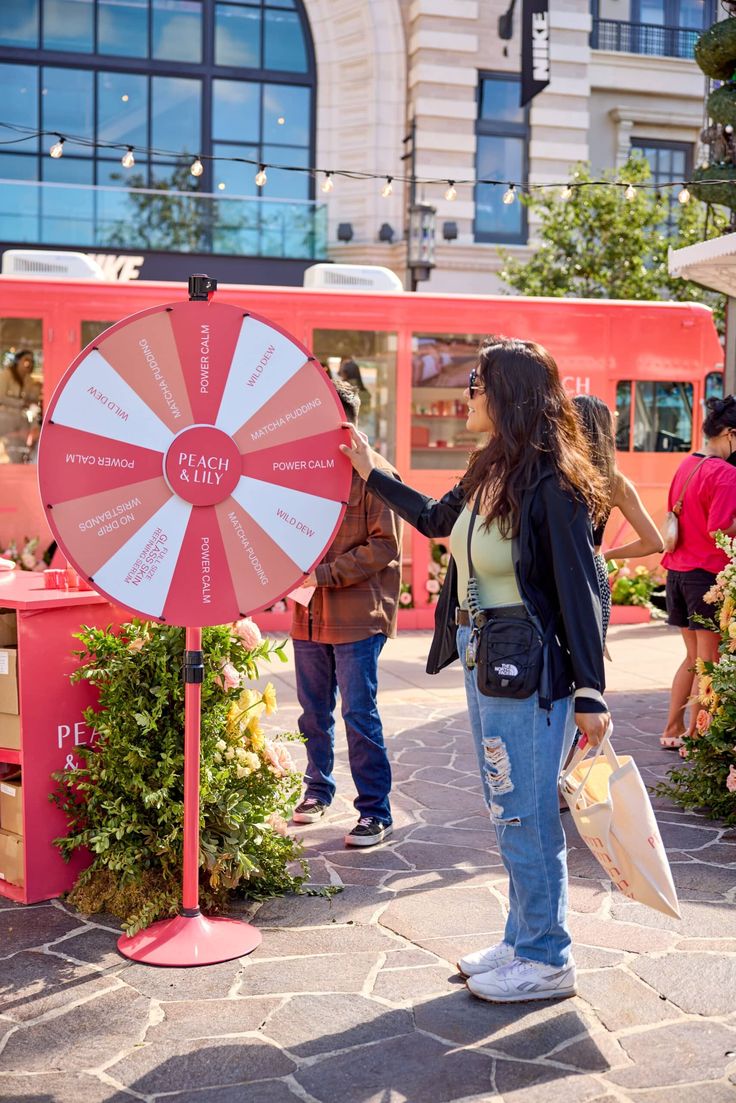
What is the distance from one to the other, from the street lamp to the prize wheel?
13257mm

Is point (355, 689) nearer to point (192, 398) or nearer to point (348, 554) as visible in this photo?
point (348, 554)

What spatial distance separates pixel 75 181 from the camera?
2147 cm

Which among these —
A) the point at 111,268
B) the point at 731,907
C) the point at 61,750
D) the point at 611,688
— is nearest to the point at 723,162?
the point at 611,688

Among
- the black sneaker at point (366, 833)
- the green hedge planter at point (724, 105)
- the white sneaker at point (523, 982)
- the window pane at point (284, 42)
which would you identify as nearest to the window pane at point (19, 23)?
the window pane at point (284, 42)

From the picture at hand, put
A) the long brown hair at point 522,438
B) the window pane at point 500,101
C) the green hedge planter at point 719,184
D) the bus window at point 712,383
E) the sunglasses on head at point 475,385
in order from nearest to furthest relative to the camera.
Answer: the long brown hair at point 522,438 → the sunglasses on head at point 475,385 → the green hedge planter at point 719,184 → the bus window at point 712,383 → the window pane at point 500,101

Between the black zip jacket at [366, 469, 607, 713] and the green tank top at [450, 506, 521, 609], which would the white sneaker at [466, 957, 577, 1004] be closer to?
the black zip jacket at [366, 469, 607, 713]

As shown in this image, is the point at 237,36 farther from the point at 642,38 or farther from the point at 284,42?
the point at 642,38

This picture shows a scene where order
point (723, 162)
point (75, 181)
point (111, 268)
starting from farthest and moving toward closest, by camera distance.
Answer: point (75, 181)
point (111, 268)
point (723, 162)

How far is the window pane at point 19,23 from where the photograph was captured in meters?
21.2

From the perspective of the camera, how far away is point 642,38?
24.0 meters

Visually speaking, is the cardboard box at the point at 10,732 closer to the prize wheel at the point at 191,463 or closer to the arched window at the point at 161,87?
the prize wheel at the point at 191,463

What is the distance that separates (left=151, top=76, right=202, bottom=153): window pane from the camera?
21.8m

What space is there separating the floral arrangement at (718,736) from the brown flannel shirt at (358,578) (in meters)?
1.68

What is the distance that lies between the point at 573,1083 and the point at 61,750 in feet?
7.50
